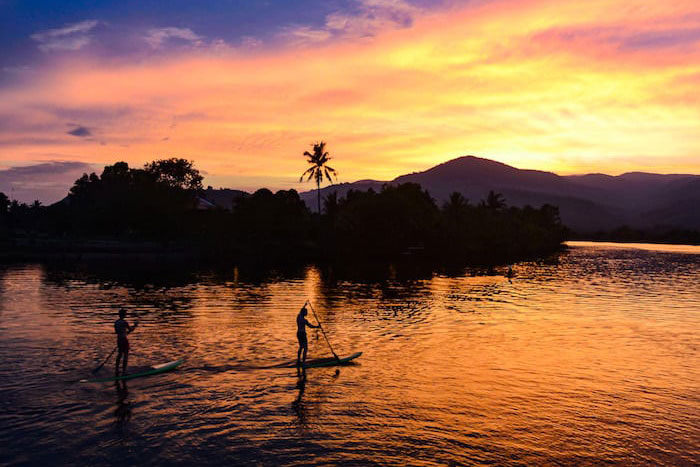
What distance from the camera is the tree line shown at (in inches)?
4985

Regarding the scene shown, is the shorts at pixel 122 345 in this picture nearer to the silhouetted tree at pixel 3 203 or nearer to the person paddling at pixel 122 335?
the person paddling at pixel 122 335

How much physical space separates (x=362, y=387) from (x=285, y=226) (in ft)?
372

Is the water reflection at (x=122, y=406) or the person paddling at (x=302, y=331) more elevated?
the person paddling at (x=302, y=331)

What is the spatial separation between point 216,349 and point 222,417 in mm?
11327

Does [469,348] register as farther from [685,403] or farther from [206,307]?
[206,307]


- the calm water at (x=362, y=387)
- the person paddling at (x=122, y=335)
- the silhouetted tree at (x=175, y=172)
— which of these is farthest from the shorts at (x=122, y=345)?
the silhouetted tree at (x=175, y=172)

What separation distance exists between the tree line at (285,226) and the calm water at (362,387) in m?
72.0

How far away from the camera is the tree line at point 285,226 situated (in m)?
127

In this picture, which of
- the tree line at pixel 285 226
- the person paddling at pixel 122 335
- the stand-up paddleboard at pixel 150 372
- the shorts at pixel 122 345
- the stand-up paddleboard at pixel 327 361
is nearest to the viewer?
the stand-up paddleboard at pixel 150 372

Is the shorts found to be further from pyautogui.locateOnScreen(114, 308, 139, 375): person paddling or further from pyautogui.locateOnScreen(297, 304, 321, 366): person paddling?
pyautogui.locateOnScreen(297, 304, 321, 366): person paddling

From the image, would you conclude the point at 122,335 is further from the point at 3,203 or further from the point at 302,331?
the point at 3,203

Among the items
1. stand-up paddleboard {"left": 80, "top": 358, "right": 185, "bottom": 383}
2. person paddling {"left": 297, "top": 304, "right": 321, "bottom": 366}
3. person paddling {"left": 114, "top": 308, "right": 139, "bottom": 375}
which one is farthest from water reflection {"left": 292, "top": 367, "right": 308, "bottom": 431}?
person paddling {"left": 114, "top": 308, "right": 139, "bottom": 375}

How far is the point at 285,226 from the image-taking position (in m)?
136

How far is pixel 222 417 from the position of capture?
19.8 meters
